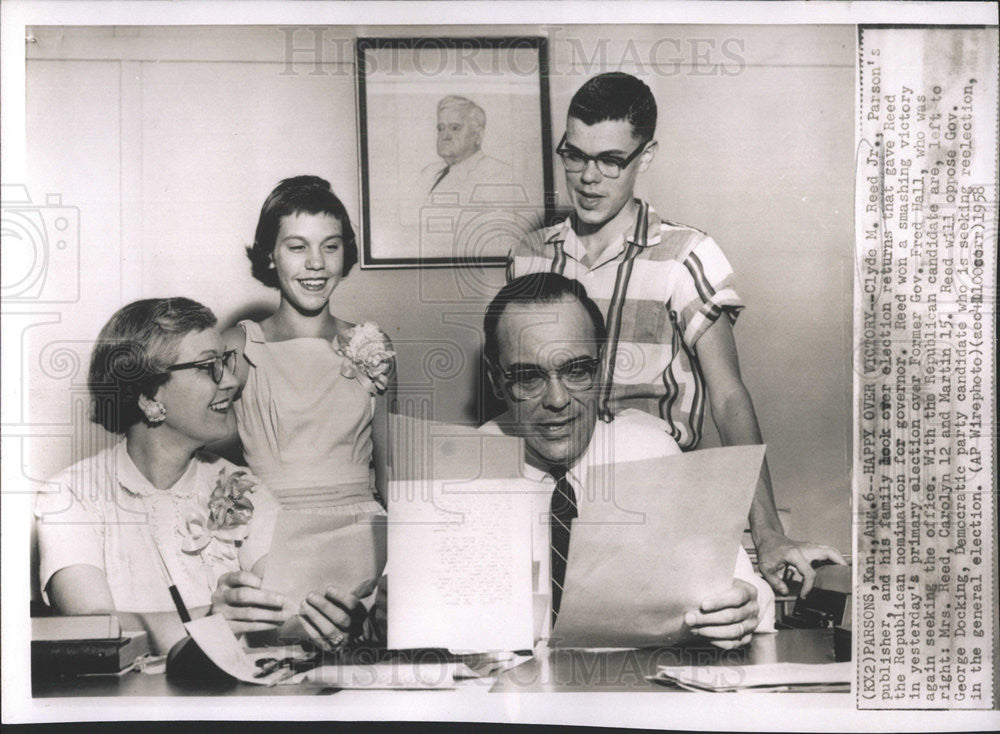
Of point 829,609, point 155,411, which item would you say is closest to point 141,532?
point 155,411

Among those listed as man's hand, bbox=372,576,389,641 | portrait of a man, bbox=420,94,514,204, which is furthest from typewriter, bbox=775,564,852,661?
portrait of a man, bbox=420,94,514,204

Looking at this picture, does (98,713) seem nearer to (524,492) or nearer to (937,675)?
(524,492)

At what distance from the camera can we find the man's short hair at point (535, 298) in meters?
1.02

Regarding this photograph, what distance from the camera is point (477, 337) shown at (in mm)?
1029

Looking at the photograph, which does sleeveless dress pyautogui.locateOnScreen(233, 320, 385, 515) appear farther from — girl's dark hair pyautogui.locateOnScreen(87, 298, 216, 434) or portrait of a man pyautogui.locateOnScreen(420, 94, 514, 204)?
portrait of a man pyautogui.locateOnScreen(420, 94, 514, 204)

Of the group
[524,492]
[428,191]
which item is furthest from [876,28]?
[524,492]

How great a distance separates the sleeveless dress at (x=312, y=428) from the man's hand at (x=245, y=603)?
4.6 inches

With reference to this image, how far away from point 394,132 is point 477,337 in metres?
0.30

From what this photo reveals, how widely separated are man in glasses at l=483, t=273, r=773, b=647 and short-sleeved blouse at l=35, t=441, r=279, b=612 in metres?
0.37

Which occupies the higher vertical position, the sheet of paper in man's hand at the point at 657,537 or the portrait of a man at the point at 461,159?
the portrait of a man at the point at 461,159

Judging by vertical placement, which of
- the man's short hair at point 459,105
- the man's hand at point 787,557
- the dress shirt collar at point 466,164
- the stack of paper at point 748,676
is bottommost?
the stack of paper at point 748,676

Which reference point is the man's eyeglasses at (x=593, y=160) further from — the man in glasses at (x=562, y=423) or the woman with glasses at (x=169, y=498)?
the woman with glasses at (x=169, y=498)

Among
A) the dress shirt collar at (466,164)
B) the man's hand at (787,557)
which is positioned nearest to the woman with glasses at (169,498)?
the dress shirt collar at (466,164)

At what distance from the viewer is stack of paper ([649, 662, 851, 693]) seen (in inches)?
40.3
